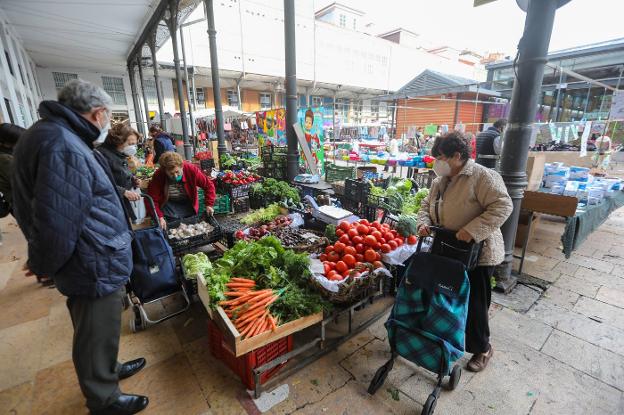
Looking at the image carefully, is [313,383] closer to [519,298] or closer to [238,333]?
[238,333]

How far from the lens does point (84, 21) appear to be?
980 centimetres

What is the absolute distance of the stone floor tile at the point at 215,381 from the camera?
7.29 feet

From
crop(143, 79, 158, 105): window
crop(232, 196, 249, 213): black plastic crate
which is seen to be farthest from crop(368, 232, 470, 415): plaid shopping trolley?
crop(143, 79, 158, 105): window

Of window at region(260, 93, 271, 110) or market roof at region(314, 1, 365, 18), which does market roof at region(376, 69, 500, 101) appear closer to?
window at region(260, 93, 271, 110)

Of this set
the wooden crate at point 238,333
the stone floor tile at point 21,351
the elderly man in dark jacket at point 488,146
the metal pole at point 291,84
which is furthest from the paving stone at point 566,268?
the stone floor tile at point 21,351

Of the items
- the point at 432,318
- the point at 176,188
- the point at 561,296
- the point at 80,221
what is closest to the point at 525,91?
the point at 561,296

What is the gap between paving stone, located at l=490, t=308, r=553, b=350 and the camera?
2.91m

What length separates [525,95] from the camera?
3252mm

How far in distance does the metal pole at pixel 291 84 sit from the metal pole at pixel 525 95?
3.51 meters

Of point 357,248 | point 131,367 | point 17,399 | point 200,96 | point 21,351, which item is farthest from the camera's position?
point 200,96

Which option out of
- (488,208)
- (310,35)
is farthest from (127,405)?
(310,35)

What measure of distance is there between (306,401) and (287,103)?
4.95 metres

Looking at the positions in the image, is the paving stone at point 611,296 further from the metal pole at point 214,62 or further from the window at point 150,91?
the window at point 150,91

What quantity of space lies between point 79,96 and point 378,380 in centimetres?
285
